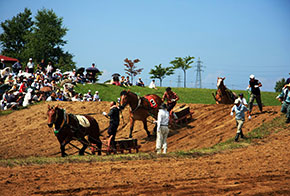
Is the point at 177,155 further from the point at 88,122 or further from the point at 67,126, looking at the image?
the point at 67,126

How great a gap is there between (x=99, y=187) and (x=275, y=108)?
14982 millimetres

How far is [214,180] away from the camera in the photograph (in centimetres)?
874

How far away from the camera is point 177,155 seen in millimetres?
12609

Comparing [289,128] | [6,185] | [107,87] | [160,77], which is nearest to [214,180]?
[6,185]

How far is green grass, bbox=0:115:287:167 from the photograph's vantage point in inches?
453

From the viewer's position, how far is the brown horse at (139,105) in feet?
57.6

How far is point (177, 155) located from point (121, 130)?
30.5ft

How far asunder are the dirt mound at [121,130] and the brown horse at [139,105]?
1.21m

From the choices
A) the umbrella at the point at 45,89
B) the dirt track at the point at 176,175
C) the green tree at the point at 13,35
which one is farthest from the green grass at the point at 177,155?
the green tree at the point at 13,35

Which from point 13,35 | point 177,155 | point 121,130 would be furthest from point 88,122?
point 13,35

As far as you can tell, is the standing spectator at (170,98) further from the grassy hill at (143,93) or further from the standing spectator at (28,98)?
the standing spectator at (28,98)

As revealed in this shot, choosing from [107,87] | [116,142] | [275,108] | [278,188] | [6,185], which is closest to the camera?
[278,188]

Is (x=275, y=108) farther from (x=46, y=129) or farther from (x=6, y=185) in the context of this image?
(x=6, y=185)

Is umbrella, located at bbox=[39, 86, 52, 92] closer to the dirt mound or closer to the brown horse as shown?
the dirt mound
